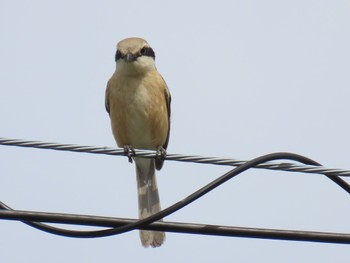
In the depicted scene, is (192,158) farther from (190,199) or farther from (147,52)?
(147,52)

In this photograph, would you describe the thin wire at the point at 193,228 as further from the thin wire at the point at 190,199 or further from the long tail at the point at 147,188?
the long tail at the point at 147,188

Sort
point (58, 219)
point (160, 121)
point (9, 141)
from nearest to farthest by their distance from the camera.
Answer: point (58, 219) < point (9, 141) < point (160, 121)

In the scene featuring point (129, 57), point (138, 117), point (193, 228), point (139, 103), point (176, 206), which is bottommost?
point (193, 228)

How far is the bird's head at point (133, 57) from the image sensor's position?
352 inches

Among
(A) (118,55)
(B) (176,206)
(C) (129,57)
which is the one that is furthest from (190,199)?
(A) (118,55)

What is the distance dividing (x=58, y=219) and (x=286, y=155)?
4.70ft

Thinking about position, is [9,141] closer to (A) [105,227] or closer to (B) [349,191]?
(A) [105,227]

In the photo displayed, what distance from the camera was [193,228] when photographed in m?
5.04

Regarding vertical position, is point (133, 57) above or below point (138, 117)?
above

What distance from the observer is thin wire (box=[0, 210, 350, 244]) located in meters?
4.90

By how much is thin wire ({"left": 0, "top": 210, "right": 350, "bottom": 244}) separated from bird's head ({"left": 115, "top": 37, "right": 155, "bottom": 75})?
410 cm

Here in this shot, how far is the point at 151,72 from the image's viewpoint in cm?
906

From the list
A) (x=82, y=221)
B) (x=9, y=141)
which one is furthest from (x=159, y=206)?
(x=82, y=221)

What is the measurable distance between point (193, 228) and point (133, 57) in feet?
13.8
